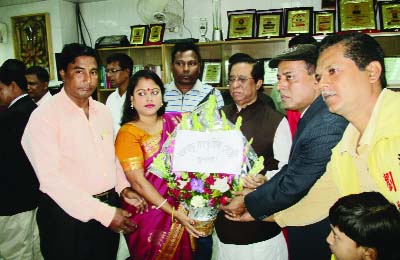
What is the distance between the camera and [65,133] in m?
1.68

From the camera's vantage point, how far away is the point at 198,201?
1.48 metres

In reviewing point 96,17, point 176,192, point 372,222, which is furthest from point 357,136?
point 96,17

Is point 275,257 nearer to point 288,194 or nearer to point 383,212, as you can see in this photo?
point 288,194

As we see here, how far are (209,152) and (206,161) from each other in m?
0.04

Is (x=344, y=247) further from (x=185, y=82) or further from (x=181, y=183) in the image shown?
(x=185, y=82)

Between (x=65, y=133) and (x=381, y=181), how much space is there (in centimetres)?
137

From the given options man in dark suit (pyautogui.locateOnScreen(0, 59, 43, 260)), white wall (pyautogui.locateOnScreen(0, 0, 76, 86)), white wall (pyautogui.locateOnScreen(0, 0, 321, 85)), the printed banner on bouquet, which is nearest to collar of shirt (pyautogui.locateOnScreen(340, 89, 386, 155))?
the printed banner on bouquet

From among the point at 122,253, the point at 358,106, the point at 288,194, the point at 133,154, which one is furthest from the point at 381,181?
the point at 122,253

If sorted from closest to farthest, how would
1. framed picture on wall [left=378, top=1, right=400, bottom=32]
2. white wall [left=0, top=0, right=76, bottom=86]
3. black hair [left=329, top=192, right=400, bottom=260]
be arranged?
black hair [left=329, top=192, right=400, bottom=260]
framed picture on wall [left=378, top=1, right=400, bottom=32]
white wall [left=0, top=0, right=76, bottom=86]

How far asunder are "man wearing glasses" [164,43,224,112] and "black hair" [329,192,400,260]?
6.22 feet

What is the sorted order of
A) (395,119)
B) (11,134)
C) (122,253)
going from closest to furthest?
(395,119) < (11,134) < (122,253)

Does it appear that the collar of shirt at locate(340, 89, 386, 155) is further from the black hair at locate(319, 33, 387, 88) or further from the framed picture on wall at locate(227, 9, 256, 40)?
the framed picture on wall at locate(227, 9, 256, 40)

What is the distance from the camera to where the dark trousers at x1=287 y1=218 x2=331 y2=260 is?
1459mm

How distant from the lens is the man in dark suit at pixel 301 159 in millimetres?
1348
